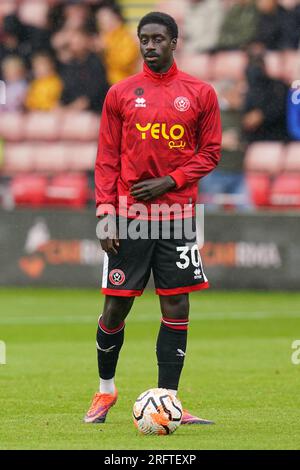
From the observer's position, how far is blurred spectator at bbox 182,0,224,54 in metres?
19.5

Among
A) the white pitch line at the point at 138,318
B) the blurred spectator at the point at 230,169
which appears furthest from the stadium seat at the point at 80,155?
the white pitch line at the point at 138,318

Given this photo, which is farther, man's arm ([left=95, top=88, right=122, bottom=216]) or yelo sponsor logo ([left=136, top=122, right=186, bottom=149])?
man's arm ([left=95, top=88, right=122, bottom=216])

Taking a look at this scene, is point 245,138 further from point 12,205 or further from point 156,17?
point 156,17

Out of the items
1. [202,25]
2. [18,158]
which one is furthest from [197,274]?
[18,158]

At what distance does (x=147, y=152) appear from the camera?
7609 mm

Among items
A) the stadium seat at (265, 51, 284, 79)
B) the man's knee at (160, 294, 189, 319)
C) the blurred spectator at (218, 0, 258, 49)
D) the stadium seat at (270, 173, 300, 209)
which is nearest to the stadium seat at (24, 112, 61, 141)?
the blurred spectator at (218, 0, 258, 49)

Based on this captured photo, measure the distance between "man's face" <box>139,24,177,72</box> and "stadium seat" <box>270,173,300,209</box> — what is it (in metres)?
10.3

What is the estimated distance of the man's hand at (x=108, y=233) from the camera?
7.65 m

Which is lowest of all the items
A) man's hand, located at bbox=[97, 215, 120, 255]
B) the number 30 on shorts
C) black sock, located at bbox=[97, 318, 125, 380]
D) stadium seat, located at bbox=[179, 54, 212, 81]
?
black sock, located at bbox=[97, 318, 125, 380]

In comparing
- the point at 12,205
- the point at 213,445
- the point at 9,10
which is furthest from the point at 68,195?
the point at 213,445

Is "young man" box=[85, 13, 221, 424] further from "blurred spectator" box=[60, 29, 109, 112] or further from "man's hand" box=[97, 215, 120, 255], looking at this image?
"blurred spectator" box=[60, 29, 109, 112]
